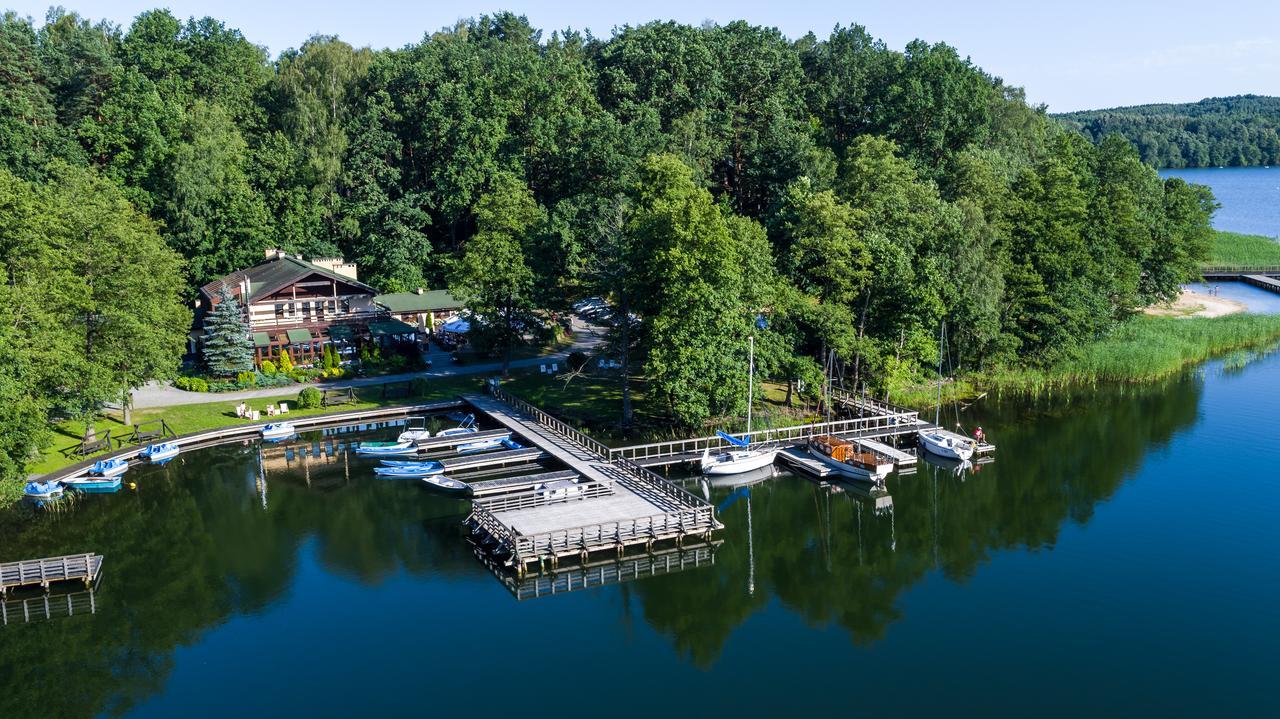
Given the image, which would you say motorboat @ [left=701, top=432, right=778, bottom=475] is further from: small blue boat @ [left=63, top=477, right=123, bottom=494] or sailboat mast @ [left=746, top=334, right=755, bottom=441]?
small blue boat @ [left=63, top=477, right=123, bottom=494]

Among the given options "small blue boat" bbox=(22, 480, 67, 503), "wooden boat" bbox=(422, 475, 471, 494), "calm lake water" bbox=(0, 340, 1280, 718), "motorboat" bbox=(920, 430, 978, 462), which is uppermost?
"small blue boat" bbox=(22, 480, 67, 503)

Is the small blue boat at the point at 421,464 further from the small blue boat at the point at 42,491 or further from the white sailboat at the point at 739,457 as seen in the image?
the small blue boat at the point at 42,491

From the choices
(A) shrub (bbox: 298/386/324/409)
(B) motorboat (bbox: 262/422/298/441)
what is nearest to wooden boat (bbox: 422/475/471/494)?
(B) motorboat (bbox: 262/422/298/441)

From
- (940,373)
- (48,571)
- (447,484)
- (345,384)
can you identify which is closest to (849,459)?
(940,373)

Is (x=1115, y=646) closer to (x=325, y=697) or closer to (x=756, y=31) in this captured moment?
(x=325, y=697)

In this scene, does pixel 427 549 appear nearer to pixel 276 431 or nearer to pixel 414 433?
pixel 414 433
